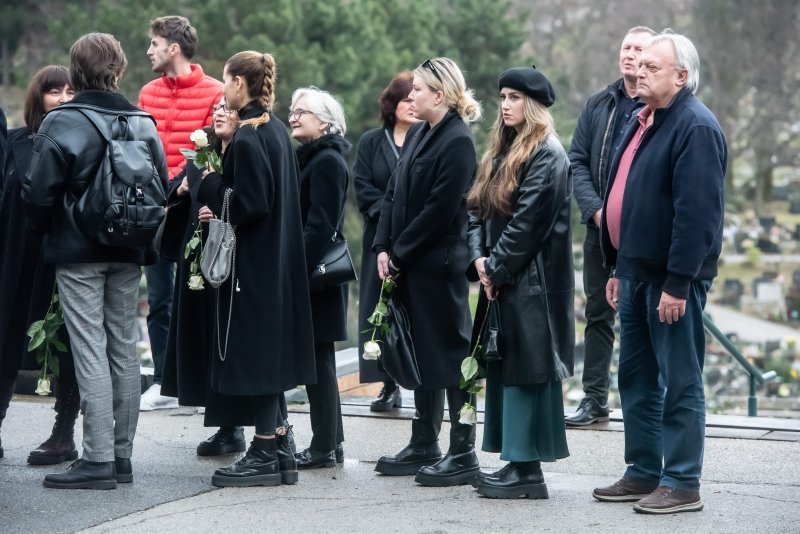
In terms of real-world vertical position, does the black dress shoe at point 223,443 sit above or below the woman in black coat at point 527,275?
below

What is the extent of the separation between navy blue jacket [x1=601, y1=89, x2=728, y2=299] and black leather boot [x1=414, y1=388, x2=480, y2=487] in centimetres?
107

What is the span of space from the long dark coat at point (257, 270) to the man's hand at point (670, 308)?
5.65ft

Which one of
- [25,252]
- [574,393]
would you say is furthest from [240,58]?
[574,393]

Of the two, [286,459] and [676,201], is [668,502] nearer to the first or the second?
[676,201]

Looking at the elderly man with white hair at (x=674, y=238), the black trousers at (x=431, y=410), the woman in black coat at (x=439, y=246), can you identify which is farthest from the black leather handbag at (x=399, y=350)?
the elderly man with white hair at (x=674, y=238)

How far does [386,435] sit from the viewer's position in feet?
24.0

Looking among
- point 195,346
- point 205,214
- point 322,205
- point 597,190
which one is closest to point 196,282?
point 205,214

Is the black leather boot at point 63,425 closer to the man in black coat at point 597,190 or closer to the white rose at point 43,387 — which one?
the white rose at point 43,387

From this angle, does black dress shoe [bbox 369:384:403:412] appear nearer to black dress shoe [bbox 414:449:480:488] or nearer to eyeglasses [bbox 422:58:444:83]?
black dress shoe [bbox 414:449:480:488]

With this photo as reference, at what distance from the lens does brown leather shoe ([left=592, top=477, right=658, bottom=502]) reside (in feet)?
18.7

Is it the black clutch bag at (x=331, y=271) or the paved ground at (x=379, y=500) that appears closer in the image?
the paved ground at (x=379, y=500)

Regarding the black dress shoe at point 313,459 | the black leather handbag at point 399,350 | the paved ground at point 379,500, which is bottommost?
the paved ground at point 379,500

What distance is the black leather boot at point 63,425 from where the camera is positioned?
6555 millimetres

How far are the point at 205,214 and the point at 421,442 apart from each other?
1504 mm
